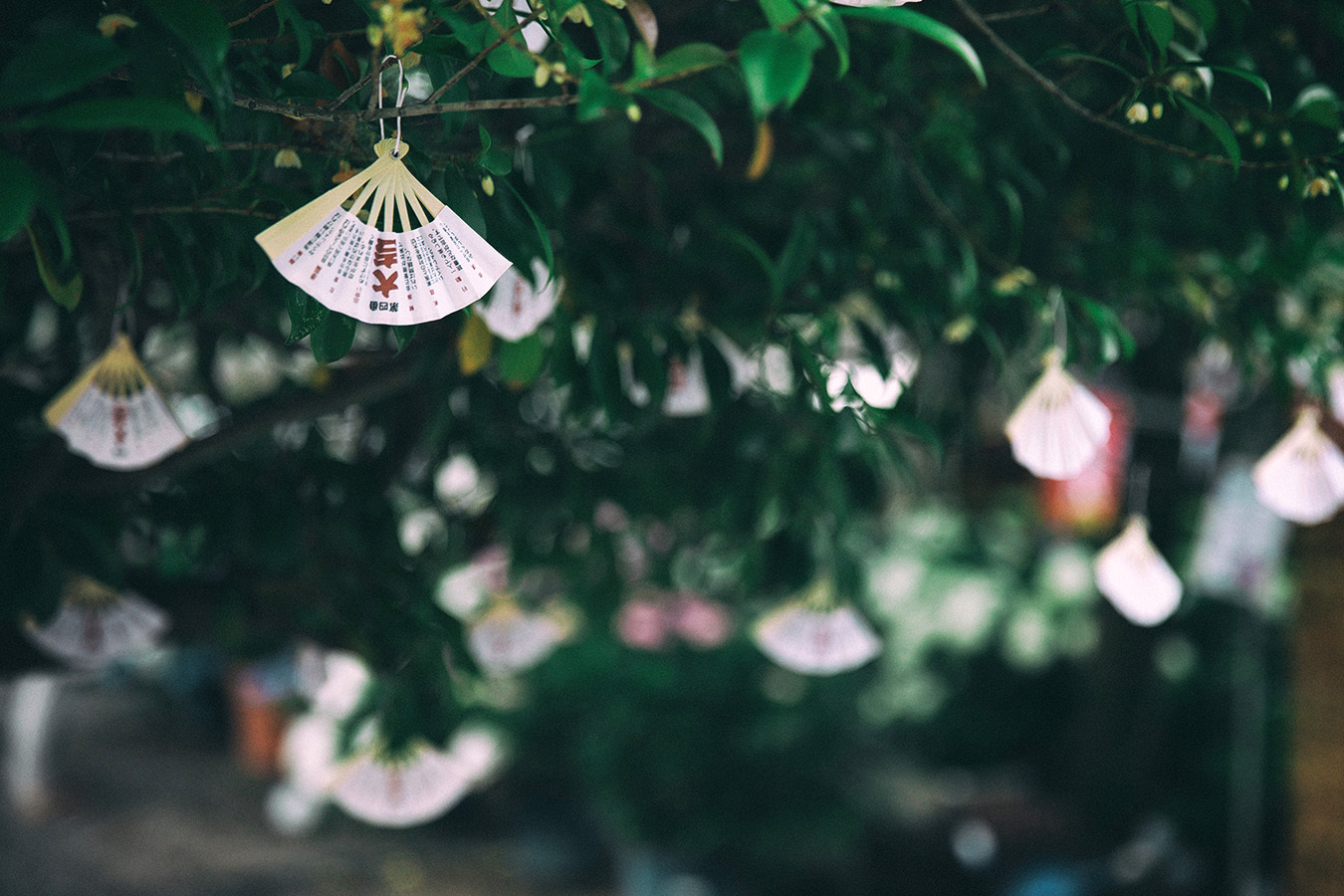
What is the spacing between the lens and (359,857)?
3.15m

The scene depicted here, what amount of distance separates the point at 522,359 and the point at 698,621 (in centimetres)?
210

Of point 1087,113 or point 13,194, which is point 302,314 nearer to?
point 13,194

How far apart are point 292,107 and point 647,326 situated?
394 millimetres

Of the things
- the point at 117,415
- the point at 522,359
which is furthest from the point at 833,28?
Result: the point at 117,415

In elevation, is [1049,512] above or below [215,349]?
below

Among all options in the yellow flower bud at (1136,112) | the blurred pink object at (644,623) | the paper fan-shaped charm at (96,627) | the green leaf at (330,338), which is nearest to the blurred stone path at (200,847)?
the blurred pink object at (644,623)

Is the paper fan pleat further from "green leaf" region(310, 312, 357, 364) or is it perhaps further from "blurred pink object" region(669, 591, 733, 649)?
"blurred pink object" region(669, 591, 733, 649)

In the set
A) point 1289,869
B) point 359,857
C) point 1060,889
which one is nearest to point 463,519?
point 1289,869

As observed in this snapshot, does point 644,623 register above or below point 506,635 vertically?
below

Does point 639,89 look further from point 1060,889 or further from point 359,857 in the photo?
point 359,857

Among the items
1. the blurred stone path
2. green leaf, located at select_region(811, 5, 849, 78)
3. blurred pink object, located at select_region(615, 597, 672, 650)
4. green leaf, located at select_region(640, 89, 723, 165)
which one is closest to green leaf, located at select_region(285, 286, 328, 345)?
green leaf, located at select_region(640, 89, 723, 165)

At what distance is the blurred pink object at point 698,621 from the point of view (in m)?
2.87

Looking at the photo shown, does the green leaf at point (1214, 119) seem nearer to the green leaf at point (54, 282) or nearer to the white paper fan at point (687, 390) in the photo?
the white paper fan at point (687, 390)

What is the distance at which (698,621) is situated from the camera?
287 centimetres
